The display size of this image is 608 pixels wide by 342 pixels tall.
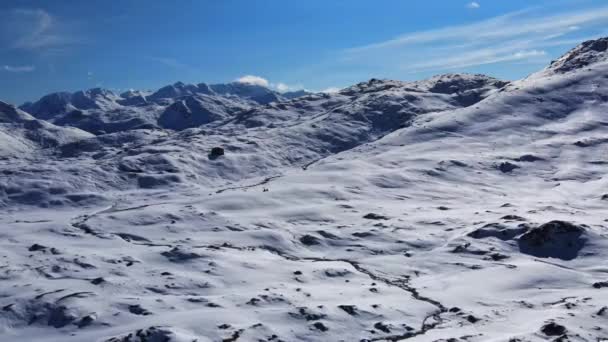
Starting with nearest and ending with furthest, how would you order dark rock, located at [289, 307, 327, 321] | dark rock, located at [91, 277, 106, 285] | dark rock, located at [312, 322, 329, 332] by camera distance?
dark rock, located at [312, 322, 329, 332] → dark rock, located at [289, 307, 327, 321] → dark rock, located at [91, 277, 106, 285]

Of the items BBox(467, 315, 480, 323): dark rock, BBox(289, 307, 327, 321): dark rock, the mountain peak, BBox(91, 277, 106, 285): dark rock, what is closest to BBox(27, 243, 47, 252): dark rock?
BBox(91, 277, 106, 285): dark rock

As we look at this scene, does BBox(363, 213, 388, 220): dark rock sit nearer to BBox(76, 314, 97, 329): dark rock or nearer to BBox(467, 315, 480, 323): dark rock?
BBox(467, 315, 480, 323): dark rock

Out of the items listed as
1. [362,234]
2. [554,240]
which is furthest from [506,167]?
[362,234]

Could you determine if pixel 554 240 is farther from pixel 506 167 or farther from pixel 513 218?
pixel 506 167

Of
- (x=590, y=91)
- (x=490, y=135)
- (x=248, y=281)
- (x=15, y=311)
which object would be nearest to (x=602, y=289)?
(x=248, y=281)

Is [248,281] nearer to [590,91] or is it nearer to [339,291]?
[339,291]

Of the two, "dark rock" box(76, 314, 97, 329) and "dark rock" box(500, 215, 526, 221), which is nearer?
"dark rock" box(76, 314, 97, 329)
